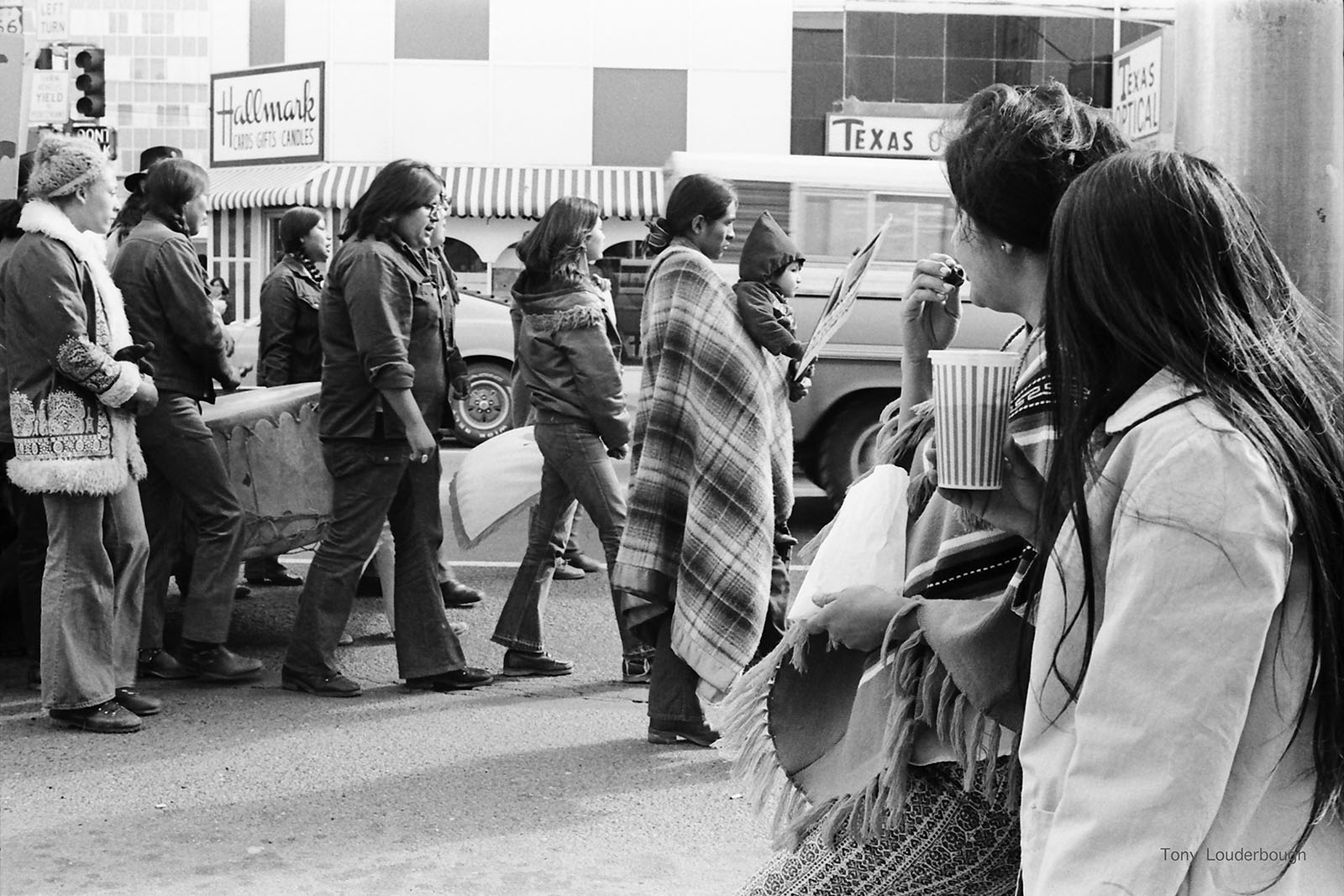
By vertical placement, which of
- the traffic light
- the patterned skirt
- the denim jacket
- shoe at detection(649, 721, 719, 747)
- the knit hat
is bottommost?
shoe at detection(649, 721, 719, 747)

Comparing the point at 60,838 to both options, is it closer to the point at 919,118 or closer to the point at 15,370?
the point at 15,370

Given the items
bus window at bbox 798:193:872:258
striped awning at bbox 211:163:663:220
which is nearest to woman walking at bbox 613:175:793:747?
bus window at bbox 798:193:872:258

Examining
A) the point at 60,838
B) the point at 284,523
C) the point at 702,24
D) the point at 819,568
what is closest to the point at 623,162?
the point at 702,24

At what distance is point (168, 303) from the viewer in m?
6.24

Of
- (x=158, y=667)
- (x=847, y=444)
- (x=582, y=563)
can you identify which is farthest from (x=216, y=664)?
(x=847, y=444)

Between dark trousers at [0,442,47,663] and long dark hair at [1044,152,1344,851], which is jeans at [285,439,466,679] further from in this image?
long dark hair at [1044,152,1344,851]

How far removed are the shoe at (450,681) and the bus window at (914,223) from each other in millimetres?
6538

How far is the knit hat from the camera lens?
568 cm

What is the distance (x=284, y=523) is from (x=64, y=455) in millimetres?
1373

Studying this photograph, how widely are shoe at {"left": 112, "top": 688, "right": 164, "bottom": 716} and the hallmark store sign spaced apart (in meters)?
20.0

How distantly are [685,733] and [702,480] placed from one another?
93 centimetres

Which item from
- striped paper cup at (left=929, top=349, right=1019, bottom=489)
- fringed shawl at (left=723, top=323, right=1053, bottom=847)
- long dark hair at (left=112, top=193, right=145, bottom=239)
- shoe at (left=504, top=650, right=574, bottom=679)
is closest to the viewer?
striped paper cup at (left=929, top=349, right=1019, bottom=489)

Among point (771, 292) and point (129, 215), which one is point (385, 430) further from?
point (129, 215)

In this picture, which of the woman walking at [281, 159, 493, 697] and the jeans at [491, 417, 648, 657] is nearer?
the woman walking at [281, 159, 493, 697]
